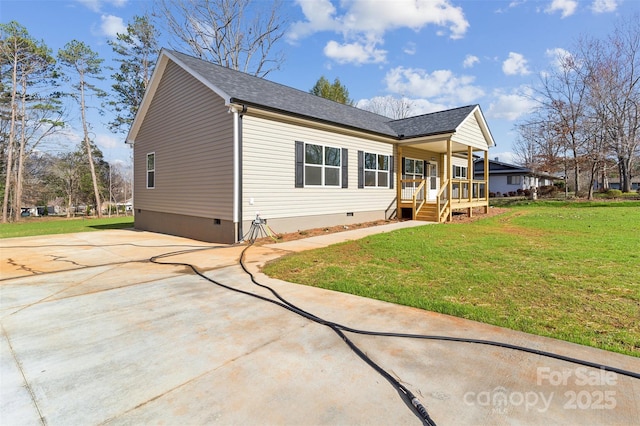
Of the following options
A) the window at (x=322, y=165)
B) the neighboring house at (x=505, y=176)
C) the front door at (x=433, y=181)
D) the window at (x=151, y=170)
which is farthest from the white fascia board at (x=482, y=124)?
the neighboring house at (x=505, y=176)

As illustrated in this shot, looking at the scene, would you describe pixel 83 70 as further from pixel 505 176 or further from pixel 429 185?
pixel 505 176

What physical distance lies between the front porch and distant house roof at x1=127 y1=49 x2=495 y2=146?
3.45 ft

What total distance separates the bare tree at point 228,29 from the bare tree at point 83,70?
694 cm

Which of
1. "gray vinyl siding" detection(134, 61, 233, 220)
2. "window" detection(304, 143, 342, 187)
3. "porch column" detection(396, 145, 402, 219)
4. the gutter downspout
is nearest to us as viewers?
the gutter downspout

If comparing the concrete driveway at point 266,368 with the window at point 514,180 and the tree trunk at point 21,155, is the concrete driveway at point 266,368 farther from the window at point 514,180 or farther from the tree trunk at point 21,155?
the window at point 514,180

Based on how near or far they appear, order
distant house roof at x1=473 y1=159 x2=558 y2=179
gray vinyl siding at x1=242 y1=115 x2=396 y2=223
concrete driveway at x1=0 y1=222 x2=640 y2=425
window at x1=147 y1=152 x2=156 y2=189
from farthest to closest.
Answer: distant house roof at x1=473 y1=159 x2=558 y2=179, window at x1=147 y1=152 x2=156 y2=189, gray vinyl siding at x1=242 y1=115 x2=396 y2=223, concrete driveway at x1=0 y1=222 x2=640 y2=425

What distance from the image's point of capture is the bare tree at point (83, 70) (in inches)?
903

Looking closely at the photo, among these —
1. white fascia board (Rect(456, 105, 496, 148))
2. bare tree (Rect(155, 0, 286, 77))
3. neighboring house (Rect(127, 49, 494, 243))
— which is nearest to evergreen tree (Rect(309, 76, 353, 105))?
bare tree (Rect(155, 0, 286, 77))

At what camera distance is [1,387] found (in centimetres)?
217

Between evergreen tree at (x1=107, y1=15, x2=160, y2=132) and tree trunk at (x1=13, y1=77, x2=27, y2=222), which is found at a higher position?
evergreen tree at (x1=107, y1=15, x2=160, y2=132)

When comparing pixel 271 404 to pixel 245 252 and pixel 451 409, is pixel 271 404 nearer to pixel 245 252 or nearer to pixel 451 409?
pixel 451 409

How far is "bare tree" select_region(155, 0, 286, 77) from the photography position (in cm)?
2098

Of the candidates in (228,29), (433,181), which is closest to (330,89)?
(228,29)

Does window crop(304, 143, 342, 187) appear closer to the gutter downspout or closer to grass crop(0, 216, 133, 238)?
the gutter downspout
